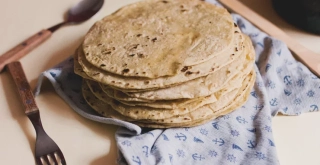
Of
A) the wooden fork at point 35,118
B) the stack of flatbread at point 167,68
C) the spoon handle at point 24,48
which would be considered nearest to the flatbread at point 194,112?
the stack of flatbread at point 167,68

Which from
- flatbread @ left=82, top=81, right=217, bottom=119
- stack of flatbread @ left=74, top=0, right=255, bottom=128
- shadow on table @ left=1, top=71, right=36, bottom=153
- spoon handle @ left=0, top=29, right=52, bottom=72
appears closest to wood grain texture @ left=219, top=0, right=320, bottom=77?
stack of flatbread @ left=74, top=0, right=255, bottom=128

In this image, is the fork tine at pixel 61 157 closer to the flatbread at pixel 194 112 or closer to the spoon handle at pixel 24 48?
the flatbread at pixel 194 112

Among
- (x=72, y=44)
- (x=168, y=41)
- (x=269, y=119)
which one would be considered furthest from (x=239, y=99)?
(x=72, y=44)

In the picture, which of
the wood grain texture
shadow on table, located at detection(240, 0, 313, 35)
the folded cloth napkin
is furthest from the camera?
shadow on table, located at detection(240, 0, 313, 35)

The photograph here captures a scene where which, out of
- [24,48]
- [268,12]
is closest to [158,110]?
[24,48]

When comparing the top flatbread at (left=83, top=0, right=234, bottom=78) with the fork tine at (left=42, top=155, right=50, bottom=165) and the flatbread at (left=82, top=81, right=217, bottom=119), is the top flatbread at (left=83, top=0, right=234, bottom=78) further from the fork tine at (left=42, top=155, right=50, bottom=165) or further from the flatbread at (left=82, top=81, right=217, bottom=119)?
the fork tine at (left=42, top=155, right=50, bottom=165)

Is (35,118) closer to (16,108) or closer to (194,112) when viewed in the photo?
(16,108)

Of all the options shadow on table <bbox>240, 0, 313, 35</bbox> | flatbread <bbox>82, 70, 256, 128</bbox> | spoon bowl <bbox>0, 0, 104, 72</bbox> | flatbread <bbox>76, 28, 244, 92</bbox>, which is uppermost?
flatbread <bbox>76, 28, 244, 92</bbox>

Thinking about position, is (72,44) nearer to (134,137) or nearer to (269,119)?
(134,137)
